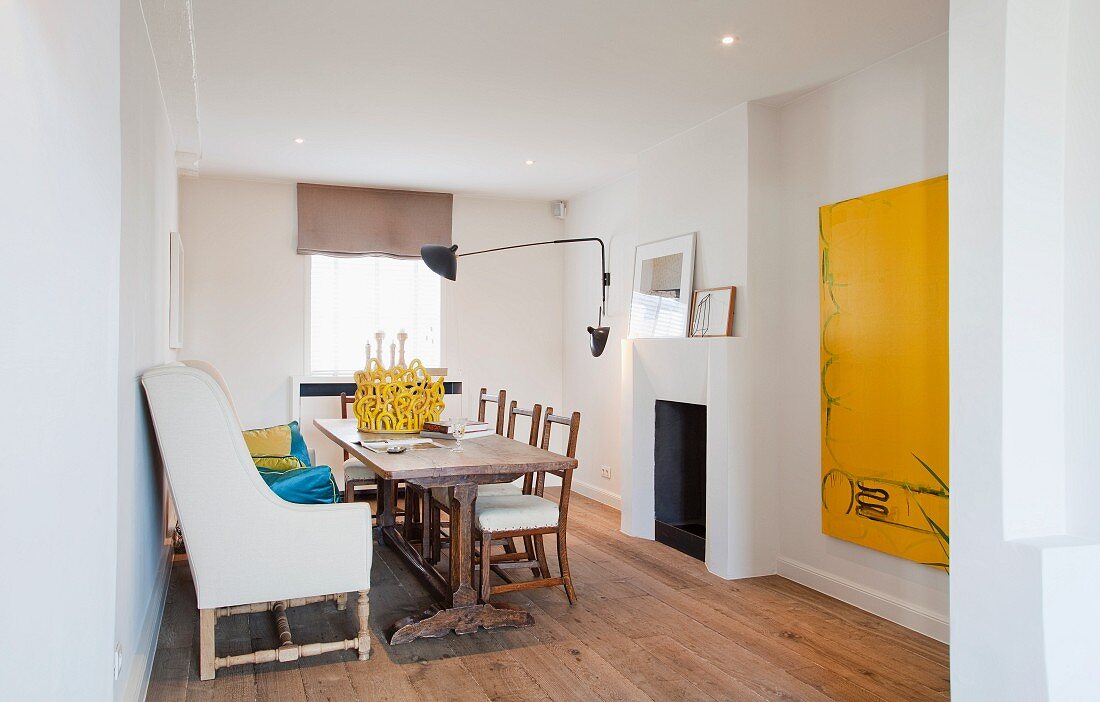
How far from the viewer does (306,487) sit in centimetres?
318

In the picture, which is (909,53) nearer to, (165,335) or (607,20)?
(607,20)

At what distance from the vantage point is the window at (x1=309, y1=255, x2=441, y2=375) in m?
6.46

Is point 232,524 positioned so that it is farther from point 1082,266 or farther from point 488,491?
point 1082,266

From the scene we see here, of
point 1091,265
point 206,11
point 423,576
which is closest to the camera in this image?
point 1091,265

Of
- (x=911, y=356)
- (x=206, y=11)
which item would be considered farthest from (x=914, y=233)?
(x=206, y=11)

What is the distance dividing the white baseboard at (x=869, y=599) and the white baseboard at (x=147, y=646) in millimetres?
3057

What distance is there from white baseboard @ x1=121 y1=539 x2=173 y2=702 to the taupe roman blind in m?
3.05

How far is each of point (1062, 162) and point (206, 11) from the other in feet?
9.99

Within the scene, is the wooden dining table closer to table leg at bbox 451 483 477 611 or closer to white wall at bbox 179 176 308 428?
table leg at bbox 451 483 477 611

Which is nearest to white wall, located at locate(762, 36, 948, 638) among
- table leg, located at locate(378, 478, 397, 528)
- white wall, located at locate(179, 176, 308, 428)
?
table leg, located at locate(378, 478, 397, 528)

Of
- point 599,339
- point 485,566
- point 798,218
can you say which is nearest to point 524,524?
point 485,566

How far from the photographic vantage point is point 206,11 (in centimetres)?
313

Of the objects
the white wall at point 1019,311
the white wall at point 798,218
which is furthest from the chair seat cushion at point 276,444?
the white wall at point 1019,311

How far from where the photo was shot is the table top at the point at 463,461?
10.3ft
